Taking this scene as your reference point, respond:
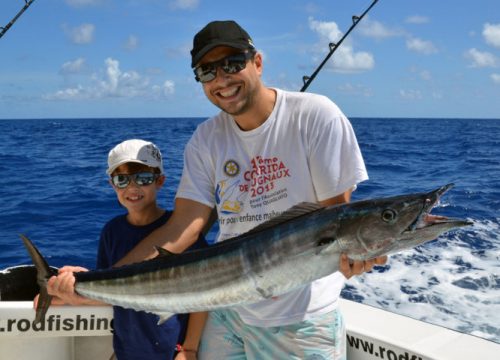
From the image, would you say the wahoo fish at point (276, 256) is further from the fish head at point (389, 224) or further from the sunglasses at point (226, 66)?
the sunglasses at point (226, 66)

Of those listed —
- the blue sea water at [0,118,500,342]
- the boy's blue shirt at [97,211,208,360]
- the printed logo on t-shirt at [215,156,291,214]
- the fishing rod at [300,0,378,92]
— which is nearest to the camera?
the printed logo on t-shirt at [215,156,291,214]

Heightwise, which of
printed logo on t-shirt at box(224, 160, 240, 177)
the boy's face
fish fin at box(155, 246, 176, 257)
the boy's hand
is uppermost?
printed logo on t-shirt at box(224, 160, 240, 177)

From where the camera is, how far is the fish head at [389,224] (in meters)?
1.87

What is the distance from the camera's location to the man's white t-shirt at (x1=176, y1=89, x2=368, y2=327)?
230 cm

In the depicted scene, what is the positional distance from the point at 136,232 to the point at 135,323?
49 cm

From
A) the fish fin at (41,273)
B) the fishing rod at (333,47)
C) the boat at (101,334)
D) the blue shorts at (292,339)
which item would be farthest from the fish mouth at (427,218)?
the fishing rod at (333,47)

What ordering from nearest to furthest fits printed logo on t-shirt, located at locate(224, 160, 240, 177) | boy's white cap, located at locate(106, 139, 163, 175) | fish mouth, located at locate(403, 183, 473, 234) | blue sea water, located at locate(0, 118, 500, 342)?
fish mouth, located at locate(403, 183, 473, 234), printed logo on t-shirt, located at locate(224, 160, 240, 177), boy's white cap, located at locate(106, 139, 163, 175), blue sea water, located at locate(0, 118, 500, 342)

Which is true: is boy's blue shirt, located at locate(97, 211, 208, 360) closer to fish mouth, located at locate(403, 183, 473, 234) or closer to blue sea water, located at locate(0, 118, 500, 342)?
fish mouth, located at locate(403, 183, 473, 234)

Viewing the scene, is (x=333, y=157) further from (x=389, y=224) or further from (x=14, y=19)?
(x=14, y=19)

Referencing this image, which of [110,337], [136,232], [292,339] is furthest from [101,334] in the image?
[292,339]

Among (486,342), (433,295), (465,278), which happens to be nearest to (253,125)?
(486,342)

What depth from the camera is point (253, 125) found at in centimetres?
246

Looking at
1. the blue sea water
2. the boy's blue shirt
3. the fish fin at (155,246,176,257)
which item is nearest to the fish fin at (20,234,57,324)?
the boy's blue shirt

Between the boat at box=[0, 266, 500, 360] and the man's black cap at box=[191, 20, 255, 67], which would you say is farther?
the boat at box=[0, 266, 500, 360]
